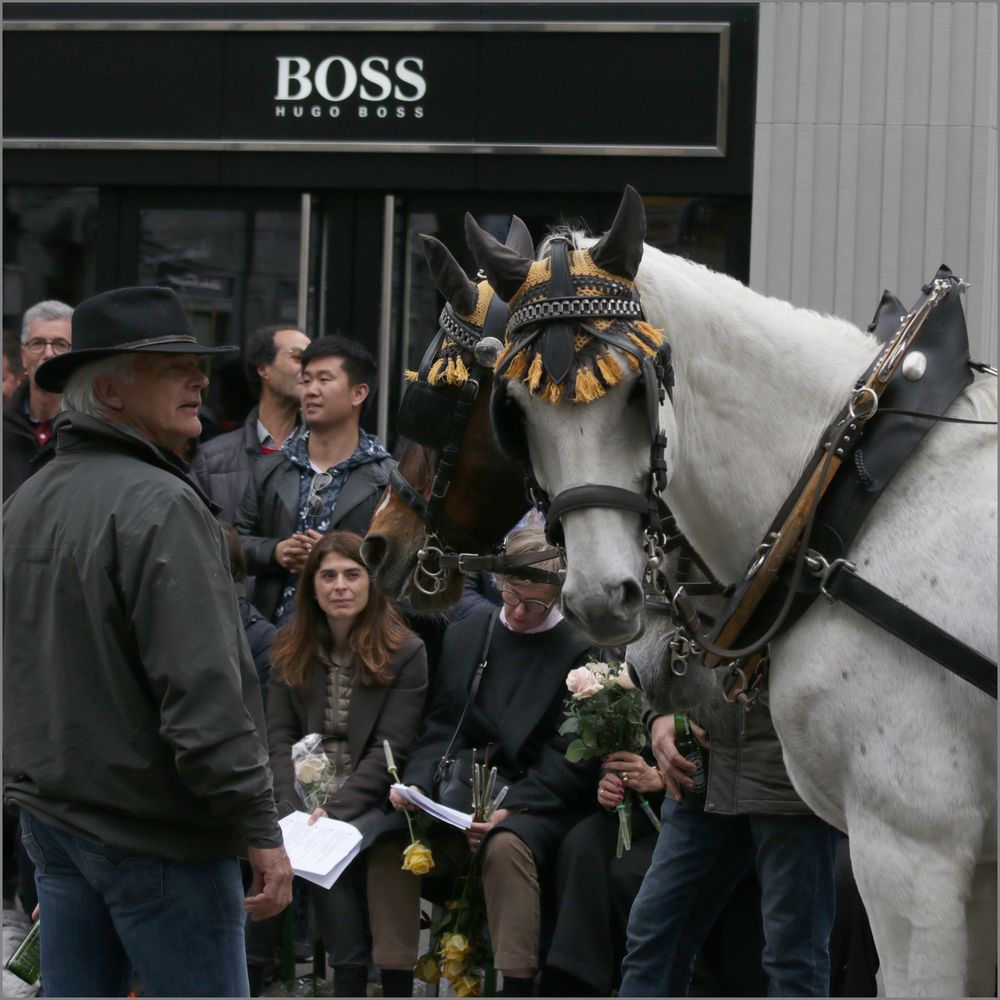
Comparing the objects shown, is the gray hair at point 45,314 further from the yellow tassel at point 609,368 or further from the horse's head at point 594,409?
the yellow tassel at point 609,368

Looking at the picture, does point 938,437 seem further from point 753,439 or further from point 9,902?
point 9,902

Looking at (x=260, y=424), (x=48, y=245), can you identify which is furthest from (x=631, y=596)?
(x=48, y=245)

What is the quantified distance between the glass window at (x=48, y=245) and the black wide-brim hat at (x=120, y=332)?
5706 mm

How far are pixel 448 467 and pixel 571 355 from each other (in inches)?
24.1

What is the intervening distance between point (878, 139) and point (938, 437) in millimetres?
5268

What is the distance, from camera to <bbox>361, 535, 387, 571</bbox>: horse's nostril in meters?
3.42

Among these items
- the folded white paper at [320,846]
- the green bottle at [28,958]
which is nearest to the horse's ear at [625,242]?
the green bottle at [28,958]

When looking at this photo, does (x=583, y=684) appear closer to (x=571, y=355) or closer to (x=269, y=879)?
(x=269, y=879)

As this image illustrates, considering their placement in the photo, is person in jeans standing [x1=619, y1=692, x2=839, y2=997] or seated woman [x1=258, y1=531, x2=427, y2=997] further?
seated woman [x1=258, y1=531, x2=427, y2=997]

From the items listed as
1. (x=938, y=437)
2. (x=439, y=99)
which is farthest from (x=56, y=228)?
(x=938, y=437)

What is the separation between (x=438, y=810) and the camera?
520 cm

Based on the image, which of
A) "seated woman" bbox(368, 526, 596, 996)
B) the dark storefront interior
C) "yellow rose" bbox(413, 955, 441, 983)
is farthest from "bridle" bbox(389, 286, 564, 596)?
the dark storefront interior

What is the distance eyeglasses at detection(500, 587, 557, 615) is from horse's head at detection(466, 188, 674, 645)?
244 centimetres

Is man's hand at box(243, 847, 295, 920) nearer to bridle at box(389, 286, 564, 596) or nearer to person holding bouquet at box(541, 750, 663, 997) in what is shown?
bridle at box(389, 286, 564, 596)
